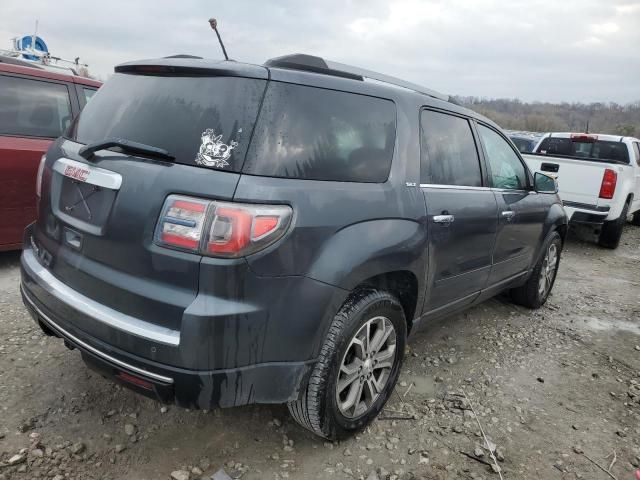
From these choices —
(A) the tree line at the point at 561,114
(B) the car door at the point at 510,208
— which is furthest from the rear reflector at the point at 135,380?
(A) the tree line at the point at 561,114

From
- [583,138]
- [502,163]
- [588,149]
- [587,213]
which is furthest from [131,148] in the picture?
[588,149]

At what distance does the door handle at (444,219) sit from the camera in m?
2.66

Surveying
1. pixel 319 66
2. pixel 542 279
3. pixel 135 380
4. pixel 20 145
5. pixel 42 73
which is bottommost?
pixel 542 279

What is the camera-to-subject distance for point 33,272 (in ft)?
7.63

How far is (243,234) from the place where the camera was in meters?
1.79

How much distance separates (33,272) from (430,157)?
2143 millimetres

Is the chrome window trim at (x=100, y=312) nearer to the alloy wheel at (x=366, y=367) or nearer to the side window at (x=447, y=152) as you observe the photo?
the alloy wheel at (x=366, y=367)

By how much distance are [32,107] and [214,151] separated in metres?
3.48

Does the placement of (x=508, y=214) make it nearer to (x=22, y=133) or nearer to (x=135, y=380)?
(x=135, y=380)

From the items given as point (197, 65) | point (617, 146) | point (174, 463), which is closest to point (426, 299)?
point (174, 463)

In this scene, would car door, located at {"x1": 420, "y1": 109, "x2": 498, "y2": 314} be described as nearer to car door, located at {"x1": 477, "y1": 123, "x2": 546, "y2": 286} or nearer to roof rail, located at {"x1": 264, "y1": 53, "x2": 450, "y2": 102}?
car door, located at {"x1": 477, "y1": 123, "x2": 546, "y2": 286}

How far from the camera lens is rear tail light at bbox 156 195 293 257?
1.78m

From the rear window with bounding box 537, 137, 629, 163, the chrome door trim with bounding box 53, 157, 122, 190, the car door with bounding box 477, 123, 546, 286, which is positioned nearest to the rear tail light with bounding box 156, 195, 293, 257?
the chrome door trim with bounding box 53, 157, 122, 190

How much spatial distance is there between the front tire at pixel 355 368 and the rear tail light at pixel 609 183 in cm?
601
